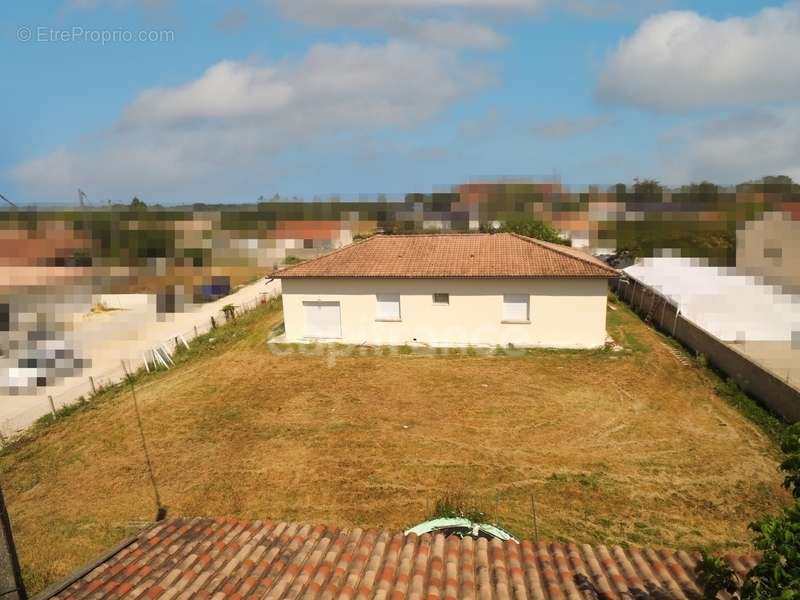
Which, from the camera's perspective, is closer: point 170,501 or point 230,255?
point 230,255

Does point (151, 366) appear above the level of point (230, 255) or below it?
below

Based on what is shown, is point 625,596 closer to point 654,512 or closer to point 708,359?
point 654,512

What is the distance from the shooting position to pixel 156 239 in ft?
22.4

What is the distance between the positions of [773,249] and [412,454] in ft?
67.1

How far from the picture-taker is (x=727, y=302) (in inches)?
735

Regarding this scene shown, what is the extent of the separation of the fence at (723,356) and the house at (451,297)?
3.21m

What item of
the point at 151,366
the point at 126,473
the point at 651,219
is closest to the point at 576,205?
the point at 651,219

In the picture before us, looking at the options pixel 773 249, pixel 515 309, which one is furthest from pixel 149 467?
pixel 773 249

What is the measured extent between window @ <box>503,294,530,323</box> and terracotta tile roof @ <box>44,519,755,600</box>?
14.2 meters

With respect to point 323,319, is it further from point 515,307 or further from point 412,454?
point 412,454

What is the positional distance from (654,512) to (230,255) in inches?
353

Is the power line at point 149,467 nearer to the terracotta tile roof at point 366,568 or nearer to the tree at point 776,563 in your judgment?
the terracotta tile roof at point 366,568

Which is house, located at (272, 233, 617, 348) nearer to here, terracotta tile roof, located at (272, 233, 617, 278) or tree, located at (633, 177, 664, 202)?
terracotta tile roof, located at (272, 233, 617, 278)

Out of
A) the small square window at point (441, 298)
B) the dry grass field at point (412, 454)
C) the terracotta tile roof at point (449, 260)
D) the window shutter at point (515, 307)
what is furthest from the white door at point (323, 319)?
the window shutter at point (515, 307)
